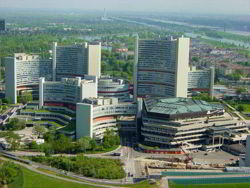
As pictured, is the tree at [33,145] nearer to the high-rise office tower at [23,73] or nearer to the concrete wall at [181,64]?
the high-rise office tower at [23,73]

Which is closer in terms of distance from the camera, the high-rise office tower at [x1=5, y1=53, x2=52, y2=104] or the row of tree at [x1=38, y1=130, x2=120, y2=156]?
the row of tree at [x1=38, y1=130, x2=120, y2=156]

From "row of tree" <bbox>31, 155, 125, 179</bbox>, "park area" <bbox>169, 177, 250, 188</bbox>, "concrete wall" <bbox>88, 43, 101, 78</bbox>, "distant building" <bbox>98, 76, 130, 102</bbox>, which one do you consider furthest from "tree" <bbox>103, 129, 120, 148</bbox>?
"concrete wall" <bbox>88, 43, 101, 78</bbox>

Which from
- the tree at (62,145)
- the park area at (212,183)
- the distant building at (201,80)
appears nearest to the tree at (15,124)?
the tree at (62,145)

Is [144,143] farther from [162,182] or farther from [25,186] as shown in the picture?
[25,186]

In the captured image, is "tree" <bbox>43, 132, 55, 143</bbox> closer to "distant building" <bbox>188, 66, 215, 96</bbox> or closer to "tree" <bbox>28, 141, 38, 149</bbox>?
"tree" <bbox>28, 141, 38, 149</bbox>

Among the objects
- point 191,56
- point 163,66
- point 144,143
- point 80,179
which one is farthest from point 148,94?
point 191,56
